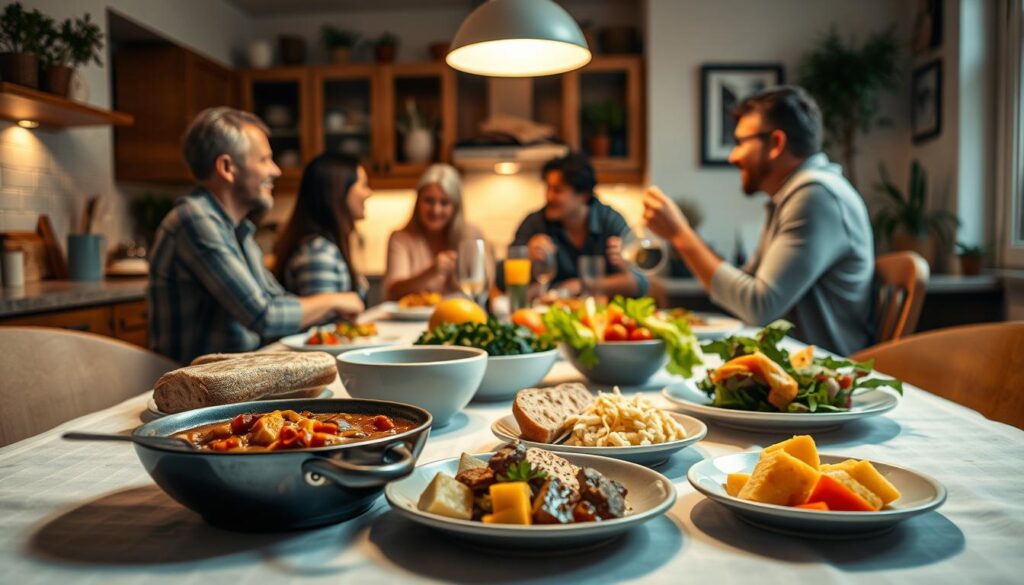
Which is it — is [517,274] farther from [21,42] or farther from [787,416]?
[21,42]

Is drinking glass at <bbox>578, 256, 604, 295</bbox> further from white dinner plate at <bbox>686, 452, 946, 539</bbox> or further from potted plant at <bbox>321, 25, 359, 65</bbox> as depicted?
potted plant at <bbox>321, 25, 359, 65</bbox>

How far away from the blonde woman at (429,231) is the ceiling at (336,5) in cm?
185

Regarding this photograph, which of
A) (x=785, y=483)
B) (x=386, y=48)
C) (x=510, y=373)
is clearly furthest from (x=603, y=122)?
(x=785, y=483)

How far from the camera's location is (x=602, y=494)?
1.92 ft

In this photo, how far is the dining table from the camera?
554 mm

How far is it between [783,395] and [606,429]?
0.88 feet

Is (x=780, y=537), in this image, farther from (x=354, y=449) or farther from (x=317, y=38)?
(x=317, y=38)

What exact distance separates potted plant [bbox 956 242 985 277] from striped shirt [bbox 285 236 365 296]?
290cm

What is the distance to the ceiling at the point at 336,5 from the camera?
5.18m

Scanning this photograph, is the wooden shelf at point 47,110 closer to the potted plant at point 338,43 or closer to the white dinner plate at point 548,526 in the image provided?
the potted plant at point 338,43

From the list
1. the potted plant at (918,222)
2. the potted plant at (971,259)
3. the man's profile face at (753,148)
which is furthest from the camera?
the potted plant at (918,222)

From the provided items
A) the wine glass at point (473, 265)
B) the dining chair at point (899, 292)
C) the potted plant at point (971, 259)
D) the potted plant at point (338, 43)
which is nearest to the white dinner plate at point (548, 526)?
the wine glass at point (473, 265)

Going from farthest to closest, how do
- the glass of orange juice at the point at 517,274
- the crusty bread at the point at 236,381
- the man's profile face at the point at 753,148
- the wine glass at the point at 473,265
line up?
the man's profile face at the point at 753,148
the glass of orange juice at the point at 517,274
the wine glass at the point at 473,265
the crusty bread at the point at 236,381

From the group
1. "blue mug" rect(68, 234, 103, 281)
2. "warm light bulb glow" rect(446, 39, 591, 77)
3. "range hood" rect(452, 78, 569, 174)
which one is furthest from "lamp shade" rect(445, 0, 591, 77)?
"range hood" rect(452, 78, 569, 174)
